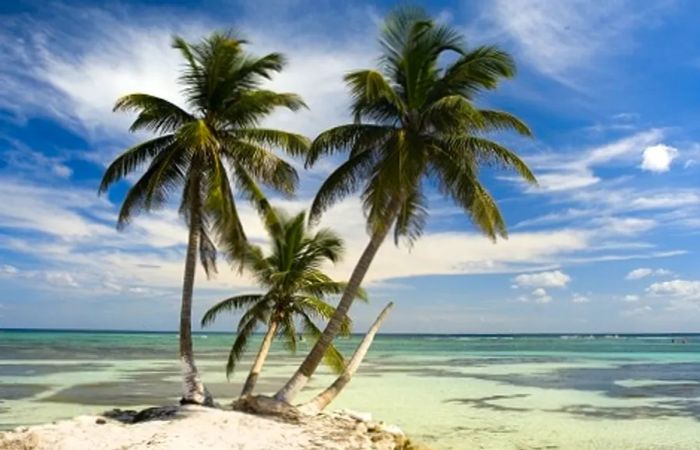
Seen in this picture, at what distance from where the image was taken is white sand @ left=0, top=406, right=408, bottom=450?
33.6ft

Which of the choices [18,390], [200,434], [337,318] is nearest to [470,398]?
[337,318]

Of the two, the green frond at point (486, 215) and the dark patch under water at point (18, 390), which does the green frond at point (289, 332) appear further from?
the dark patch under water at point (18, 390)

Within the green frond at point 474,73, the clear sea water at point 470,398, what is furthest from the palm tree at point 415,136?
the clear sea water at point 470,398

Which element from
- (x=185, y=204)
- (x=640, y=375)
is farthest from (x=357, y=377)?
(x=185, y=204)

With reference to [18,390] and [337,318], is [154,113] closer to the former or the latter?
[337,318]

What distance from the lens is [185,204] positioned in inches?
568

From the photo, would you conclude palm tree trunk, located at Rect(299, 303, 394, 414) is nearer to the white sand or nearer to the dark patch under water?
the white sand

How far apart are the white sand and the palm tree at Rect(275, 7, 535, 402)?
137 centimetres

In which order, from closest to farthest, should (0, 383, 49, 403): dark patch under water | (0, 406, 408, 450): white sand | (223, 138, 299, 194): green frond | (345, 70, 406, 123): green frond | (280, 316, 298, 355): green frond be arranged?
1. (0, 406, 408, 450): white sand
2. (345, 70, 406, 123): green frond
3. (223, 138, 299, 194): green frond
4. (280, 316, 298, 355): green frond
5. (0, 383, 49, 403): dark patch under water

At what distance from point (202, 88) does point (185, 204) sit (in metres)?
2.57

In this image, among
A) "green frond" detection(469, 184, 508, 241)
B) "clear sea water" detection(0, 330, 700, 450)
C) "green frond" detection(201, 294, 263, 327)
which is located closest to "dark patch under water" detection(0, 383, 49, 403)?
"clear sea water" detection(0, 330, 700, 450)

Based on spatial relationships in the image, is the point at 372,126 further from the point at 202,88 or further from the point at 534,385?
the point at 534,385

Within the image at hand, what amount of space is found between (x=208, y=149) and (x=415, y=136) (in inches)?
167

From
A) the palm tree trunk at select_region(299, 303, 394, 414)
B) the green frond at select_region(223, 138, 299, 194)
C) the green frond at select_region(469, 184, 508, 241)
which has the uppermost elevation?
the green frond at select_region(223, 138, 299, 194)
